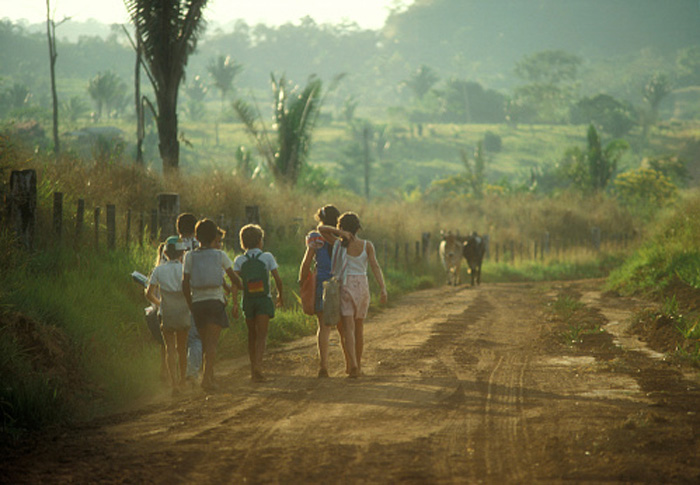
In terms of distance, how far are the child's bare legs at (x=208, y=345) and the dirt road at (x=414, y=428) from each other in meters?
0.17

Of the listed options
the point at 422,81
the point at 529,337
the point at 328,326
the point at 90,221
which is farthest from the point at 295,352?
the point at 422,81

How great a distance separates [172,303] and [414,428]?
3201 millimetres

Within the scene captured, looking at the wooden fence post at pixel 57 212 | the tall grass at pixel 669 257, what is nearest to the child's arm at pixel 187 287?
the wooden fence post at pixel 57 212

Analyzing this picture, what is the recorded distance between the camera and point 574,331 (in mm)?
12914

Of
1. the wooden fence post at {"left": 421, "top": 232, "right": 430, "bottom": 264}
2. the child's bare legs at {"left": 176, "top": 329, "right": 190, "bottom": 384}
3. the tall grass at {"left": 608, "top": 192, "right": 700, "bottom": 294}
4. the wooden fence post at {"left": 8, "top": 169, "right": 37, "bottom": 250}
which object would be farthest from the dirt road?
the wooden fence post at {"left": 421, "top": 232, "right": 430, "bottom": 264}

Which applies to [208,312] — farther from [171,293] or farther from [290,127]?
[290,127]

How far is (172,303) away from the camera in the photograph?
8867 millimetres

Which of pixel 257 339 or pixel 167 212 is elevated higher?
pixel 167 212

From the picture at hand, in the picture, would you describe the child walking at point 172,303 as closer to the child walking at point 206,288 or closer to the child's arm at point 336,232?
the child walking at point 206,288

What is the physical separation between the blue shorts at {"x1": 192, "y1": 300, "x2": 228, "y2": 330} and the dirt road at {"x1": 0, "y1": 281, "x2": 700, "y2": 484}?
727 millimetres

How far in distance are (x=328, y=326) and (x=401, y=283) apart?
1619 centimetres

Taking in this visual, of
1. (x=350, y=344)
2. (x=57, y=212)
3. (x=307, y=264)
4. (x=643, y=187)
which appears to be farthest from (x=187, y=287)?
(x=643, y=187)

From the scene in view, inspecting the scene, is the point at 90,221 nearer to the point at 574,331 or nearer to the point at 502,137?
the point at 574,331

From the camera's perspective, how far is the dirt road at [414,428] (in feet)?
18.6
